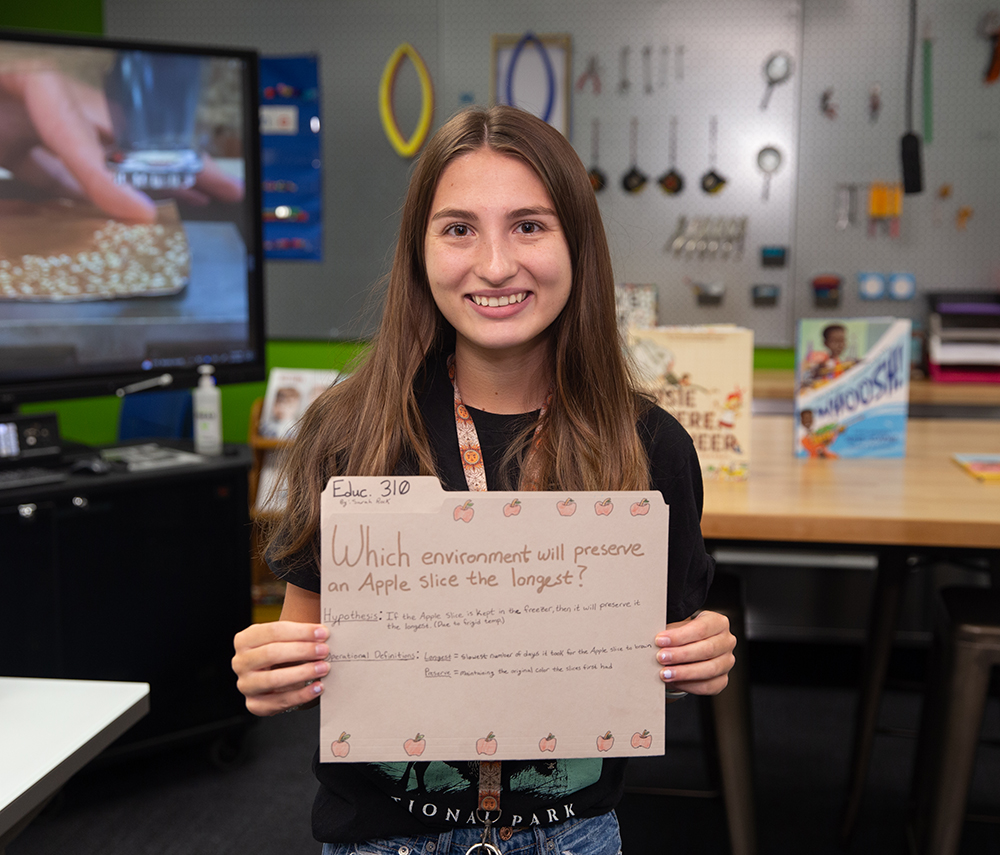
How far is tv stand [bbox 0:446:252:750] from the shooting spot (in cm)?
221

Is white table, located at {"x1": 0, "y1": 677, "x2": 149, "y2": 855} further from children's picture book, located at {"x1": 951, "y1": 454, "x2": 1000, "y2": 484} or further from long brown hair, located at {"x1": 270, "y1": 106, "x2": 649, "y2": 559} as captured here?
children's picture book, located at {"x1": 951, "y1": 454, "x2": 1000, "y2": 484}

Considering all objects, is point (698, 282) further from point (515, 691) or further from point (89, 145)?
point (515, 691)

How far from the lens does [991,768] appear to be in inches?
104

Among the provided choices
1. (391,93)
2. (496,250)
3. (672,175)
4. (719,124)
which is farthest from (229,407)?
(496,250)

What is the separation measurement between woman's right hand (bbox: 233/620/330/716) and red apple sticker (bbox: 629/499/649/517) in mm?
358

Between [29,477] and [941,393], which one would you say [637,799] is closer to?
[29,477]

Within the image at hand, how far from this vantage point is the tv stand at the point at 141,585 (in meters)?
2.21

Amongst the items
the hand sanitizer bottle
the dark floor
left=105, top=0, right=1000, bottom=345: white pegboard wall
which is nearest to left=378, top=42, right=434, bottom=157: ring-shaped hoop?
left=105, top=0, right=1000, bottom=345: white pegboard wall

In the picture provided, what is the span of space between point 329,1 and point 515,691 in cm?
387

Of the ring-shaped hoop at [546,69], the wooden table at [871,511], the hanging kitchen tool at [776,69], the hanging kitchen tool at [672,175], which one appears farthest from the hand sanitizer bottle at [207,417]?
the hanging kitchen tool at [776,69]

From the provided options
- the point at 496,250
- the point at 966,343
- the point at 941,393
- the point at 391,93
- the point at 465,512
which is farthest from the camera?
the point at 391,93

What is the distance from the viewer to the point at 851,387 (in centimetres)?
214

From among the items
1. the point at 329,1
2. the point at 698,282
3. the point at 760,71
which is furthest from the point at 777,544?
the point at 329,1

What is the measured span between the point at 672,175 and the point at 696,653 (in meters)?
3.24
